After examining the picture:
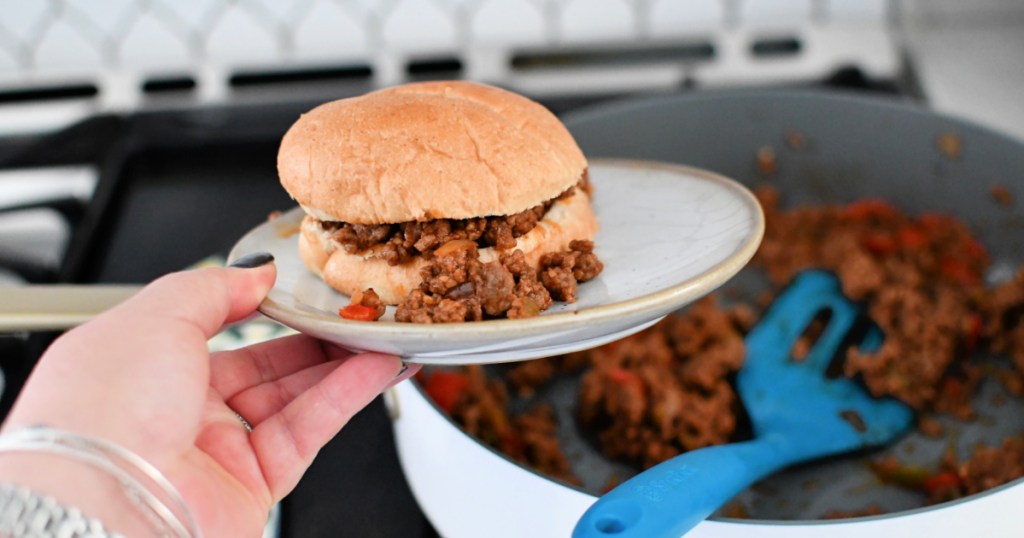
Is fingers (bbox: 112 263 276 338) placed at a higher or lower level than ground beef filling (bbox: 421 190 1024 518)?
higher

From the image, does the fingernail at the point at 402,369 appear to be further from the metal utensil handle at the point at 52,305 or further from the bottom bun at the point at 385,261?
the metal utensil handle at the point at 52,305

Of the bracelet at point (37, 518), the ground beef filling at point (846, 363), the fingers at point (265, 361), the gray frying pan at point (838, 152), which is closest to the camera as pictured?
the bracelet at point (37, 518)

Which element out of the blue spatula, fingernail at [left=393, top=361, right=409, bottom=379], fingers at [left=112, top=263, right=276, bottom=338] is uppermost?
fingers at [left=112, top=263, right=276, bottom=338]

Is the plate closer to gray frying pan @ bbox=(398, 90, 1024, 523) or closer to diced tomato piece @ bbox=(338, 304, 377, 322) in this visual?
diced tomato piece @ bbox=(338, 304, 377, 322)

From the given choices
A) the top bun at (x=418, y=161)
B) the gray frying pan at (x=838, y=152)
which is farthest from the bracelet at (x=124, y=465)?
the gray frying pan at (x=838, y=152)

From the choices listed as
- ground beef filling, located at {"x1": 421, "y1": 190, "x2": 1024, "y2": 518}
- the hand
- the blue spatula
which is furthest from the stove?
the hand

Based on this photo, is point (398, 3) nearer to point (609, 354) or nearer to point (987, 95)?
point (609, 354)

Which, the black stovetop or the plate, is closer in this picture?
the plate

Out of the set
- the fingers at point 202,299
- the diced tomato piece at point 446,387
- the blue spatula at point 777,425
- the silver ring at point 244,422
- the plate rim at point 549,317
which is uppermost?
the fingers at point 202,299
